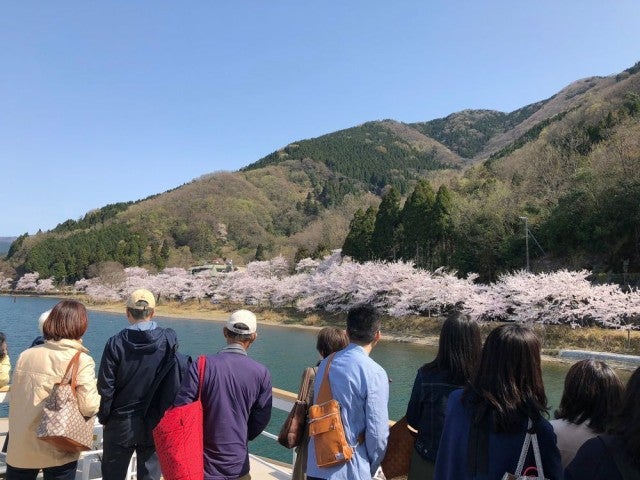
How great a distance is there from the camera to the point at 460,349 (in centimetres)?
189

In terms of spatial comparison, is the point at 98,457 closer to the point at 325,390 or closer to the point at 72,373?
the point at 72,373

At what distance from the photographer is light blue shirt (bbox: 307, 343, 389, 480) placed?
1.86 m

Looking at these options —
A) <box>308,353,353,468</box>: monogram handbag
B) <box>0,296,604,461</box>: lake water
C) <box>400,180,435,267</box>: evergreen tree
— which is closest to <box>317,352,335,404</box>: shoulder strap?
<box>308,353,353,468</box>: monogram handbag

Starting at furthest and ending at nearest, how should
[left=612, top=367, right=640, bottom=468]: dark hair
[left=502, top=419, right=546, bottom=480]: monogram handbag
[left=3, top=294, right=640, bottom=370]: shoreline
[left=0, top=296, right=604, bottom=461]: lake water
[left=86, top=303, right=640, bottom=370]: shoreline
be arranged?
[left=3, top=294, right=640, bottom=370]: shoreline < [left=86, top=303, right=640, bottom=370]: shoreline < [left=0, top=296, right=604, bottom=461]: lake water < [left=502, top=419, right=546, bottom=480]: monogram handbag < [left=612, top=367, right=640, bottom=468]: dark hair

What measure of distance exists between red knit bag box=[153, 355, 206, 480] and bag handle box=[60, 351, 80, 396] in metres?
0.49

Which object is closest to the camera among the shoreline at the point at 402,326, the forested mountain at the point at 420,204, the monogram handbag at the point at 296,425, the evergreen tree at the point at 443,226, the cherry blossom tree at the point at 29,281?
the monogram handbag at the point at 296,425

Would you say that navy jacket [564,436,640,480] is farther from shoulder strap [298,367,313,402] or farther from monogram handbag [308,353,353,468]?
shoulder strap [298,367,313,402]

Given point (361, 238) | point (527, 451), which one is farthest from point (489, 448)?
point (361, 238)

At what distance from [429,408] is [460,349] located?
0.90 feet

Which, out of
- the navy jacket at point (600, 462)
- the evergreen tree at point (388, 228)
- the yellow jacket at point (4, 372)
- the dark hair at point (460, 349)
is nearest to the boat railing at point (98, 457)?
the yellow jacket at point (4, 372)

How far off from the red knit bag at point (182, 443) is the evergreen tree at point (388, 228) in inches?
1208

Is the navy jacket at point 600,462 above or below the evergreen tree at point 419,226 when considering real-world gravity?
below

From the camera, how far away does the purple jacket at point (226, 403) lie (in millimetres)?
2035

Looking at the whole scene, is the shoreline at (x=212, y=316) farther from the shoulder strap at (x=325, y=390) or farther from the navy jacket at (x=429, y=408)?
the shoulder strap at (x=325, y=390)
